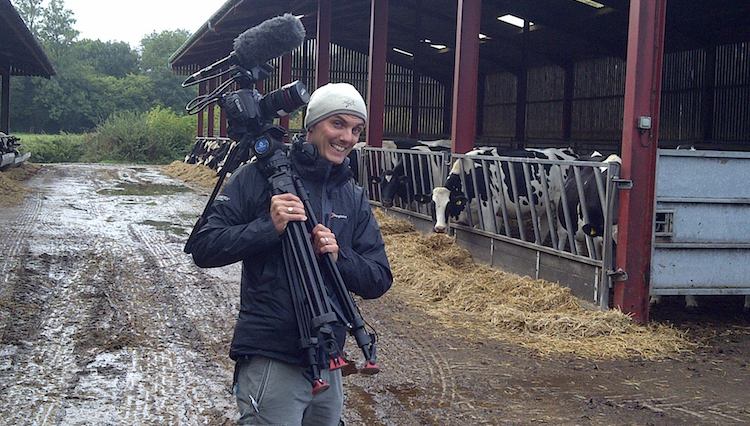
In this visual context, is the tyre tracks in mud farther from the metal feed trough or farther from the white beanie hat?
the metal feed trough

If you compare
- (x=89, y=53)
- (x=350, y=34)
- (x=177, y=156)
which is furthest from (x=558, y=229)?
(x=89, y=53)

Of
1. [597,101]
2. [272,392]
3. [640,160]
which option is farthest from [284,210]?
[597,101]

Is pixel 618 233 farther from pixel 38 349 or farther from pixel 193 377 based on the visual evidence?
pixel 38 349

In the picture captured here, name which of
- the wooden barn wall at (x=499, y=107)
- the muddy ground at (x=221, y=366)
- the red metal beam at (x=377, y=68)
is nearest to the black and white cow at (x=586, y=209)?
the muddy ground at (x=221, y=366)

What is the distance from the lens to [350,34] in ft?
77.9

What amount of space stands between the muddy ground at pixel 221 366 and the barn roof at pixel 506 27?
29.0ft

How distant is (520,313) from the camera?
7195mm

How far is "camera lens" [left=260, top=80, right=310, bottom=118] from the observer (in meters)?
2.67

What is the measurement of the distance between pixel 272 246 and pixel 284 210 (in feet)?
0.40

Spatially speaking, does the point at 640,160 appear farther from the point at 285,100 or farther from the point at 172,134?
the point at 172,134

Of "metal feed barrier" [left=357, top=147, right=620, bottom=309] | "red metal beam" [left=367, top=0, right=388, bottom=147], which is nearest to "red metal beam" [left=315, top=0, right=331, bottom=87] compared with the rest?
"red metal beam" [left=367, top=0, right=388, bottom=147]

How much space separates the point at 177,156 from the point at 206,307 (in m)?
36.8

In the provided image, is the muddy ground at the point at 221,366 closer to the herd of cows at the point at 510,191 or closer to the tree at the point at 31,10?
the herd of cows at the point at 510,191

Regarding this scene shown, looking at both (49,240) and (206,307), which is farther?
(49,240)
